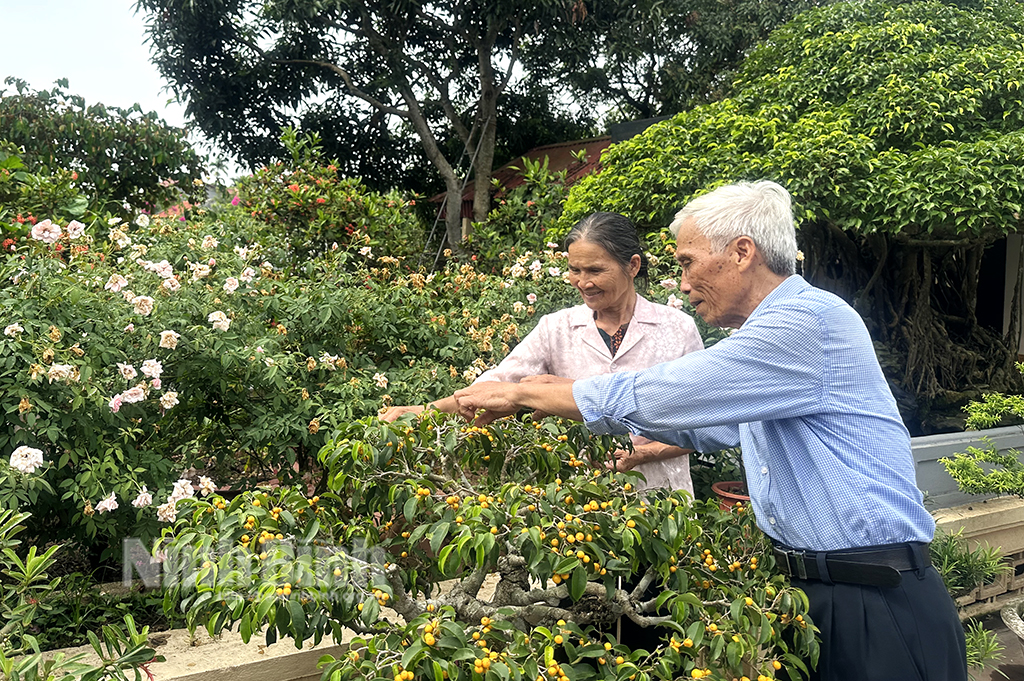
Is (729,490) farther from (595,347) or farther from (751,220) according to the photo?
(751,220)

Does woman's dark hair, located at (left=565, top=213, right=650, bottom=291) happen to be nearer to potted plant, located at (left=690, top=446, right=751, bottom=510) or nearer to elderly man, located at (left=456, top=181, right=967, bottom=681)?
elderly man, located at (left=456, top=181, right=967, bottom=681)

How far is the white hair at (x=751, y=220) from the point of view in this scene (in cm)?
168

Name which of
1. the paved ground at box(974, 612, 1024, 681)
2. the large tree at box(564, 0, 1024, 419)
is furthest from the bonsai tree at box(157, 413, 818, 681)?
the large tree at box(564, 0, 1024, 419)

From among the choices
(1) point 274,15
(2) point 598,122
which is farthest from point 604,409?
(2) point 598,122

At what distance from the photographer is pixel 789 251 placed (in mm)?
1733

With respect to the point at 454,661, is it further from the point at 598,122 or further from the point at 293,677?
the point at 598,122

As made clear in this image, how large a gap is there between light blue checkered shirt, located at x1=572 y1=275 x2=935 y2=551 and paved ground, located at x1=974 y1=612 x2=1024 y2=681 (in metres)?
2.76

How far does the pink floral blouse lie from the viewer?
2410mm

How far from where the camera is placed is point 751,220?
1.68m

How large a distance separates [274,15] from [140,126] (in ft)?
11.1

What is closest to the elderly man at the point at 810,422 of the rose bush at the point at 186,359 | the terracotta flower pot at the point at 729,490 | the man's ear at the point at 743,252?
the man's ear at the point at 743,252

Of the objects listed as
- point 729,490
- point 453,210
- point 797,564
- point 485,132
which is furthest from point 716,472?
point 485,132

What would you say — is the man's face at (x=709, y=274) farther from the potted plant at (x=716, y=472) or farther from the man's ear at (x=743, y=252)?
the potted plant at (x=716, y=472)

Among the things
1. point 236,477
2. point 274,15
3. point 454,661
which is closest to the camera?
point 454,661
